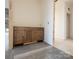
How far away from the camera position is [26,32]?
16.0 ft

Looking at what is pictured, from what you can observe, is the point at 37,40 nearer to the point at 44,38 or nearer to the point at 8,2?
the point at 44,38

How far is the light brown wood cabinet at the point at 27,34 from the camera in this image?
445 centimetres

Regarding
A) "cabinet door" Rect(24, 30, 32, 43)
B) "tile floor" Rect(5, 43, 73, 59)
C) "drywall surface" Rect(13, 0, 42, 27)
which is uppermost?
"drywall surface" Rect(13, 0, 42, 27)

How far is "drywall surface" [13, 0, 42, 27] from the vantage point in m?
5.19

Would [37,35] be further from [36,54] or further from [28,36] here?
[36,54]

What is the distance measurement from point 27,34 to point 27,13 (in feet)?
4.40

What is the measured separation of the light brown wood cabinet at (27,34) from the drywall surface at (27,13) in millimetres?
578

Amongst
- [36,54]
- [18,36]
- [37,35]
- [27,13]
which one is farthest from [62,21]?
[36,54]

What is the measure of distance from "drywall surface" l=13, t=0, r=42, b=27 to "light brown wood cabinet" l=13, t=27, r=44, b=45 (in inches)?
22.7

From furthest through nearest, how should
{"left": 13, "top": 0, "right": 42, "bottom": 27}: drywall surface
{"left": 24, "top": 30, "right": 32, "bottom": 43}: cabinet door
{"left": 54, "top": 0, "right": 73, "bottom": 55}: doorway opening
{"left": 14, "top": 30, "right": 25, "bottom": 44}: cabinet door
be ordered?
{"left": 54, "top": 0, "right": 73, "bottom": 55}: doorway opening
{"left": 13, "top": 0, "right": 42, "bottom": 27}: drywall surface
{"left": 24, "top": 30, "right": 32, "bottom": 43}: cabinet door
{"left": 14, "top": 30, "right": 25, "bottom": 44}: cabinet door

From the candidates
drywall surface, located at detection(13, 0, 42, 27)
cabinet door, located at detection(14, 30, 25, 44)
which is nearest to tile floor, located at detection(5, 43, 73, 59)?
cabinet door, located at detection(14, 30, 25, 44)

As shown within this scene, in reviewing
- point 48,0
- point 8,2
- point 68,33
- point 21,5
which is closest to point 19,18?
point 21,5

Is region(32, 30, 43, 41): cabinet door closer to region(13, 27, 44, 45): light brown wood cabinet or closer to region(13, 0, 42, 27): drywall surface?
region(13, 27, 44, 45): light brown wood cabinet
